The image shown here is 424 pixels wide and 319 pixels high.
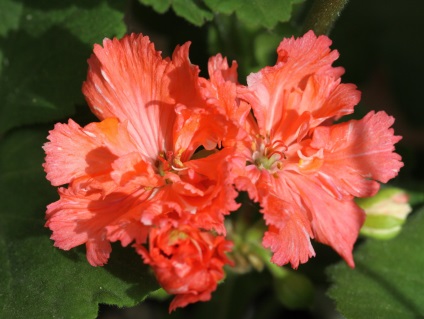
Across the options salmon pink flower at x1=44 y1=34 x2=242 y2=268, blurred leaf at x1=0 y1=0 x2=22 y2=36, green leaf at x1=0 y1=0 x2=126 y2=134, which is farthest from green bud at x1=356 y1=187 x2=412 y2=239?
blurred leaf at x1=0 y1=0 x2=22 y2=36

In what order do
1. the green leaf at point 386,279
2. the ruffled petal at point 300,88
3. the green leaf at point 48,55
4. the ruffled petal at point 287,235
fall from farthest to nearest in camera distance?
the green leaf at point 48,55, the green leaf at point 386,279, the ruffled petal at point 300,88, the ruffled petal at point 287,235

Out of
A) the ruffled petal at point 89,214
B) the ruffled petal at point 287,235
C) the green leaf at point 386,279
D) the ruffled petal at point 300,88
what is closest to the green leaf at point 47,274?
the ruffled petal at point 89,214

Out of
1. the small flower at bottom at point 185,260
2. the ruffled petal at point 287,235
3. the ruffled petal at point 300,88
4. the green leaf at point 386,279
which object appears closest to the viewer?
the small flower at bottom at point 185,260

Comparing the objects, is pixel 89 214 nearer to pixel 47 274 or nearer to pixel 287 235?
pixel 47 274

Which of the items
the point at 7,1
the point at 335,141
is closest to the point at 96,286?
the point at 335,141

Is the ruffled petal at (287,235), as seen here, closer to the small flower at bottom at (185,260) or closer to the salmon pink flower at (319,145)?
the salmon pink flower at (319,145)

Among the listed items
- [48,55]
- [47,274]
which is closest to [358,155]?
[47,274]

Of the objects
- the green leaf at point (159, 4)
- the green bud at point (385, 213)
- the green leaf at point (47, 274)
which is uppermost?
the green leaf at point (159, 4)
